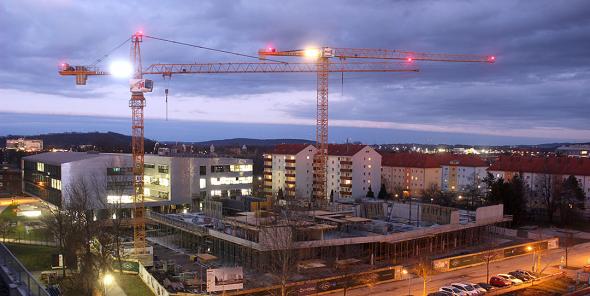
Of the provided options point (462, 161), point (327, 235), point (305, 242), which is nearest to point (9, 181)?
point (327, 235)

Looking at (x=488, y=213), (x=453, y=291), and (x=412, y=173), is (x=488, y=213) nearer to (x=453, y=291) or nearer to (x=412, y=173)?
(x=453, y=291)

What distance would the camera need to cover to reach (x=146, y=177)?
187 ft

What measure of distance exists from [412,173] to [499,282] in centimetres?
5389

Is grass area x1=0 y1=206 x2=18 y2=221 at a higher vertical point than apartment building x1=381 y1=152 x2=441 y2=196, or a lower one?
lower

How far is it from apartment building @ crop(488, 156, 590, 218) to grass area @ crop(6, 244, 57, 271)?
5092 centimetres

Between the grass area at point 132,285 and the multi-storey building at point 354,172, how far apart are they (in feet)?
141

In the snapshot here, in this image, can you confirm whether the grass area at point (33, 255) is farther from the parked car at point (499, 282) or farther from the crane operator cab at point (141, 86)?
Answer: the parked car at point (499, 282)

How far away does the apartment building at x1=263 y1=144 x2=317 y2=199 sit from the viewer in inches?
2763

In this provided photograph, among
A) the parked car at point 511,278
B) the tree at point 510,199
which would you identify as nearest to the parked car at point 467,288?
the parked car at point 511,278

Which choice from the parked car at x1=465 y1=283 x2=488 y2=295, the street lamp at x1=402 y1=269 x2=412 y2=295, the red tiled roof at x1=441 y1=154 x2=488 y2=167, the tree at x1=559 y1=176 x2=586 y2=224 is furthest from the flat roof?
the red tiled roof at x1=441 y1=154 x2=488 y2=167

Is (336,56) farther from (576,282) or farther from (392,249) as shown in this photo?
(576,282)

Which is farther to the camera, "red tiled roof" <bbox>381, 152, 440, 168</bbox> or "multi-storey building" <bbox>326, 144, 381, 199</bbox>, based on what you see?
"red tiled roof" <bbox>381, 152, 440, 168</bbox>

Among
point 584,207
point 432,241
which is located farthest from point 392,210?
point 584,207

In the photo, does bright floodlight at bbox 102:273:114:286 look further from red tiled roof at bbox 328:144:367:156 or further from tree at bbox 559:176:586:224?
red tiled roof at bbox 328:144:367:156
